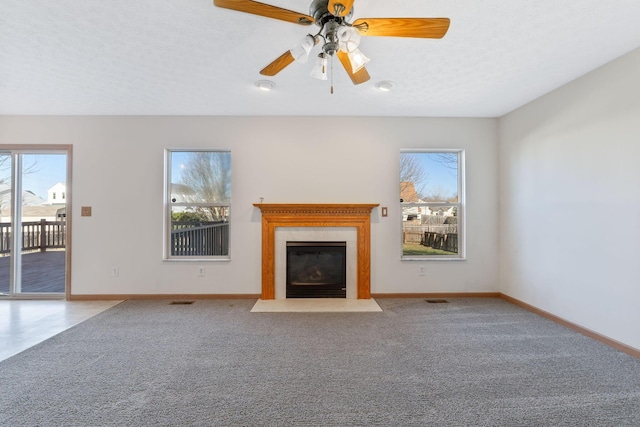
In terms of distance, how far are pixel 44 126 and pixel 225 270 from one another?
3.08 m

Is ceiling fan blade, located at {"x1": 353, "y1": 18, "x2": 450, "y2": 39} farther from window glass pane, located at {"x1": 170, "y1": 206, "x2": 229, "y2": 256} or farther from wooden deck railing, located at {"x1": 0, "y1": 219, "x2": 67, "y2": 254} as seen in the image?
wooden deck railing, located at {"x1": 0, "y1": 219, "x2": 67, "y2": 254}

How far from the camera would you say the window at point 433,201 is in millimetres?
4004

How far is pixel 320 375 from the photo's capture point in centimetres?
201

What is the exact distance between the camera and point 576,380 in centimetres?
196

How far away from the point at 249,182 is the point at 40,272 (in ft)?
11.7

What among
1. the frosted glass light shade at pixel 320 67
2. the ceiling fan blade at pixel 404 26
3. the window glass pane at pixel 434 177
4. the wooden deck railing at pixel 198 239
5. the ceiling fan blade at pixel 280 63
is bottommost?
the wooden deck railing at pixel 198 239

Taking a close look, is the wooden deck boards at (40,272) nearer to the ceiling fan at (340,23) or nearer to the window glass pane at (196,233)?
the window glass pane at (196,233)

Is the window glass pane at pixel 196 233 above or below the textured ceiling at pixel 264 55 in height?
below

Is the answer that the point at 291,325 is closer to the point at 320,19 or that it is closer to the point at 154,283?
the point at 154,283

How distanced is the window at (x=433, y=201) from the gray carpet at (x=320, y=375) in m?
1.19

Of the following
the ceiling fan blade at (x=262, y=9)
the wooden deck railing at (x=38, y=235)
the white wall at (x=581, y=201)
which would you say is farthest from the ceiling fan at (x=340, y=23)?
the wooden deck railing at (x=38, y=235)

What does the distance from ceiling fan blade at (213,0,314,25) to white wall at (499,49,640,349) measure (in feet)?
9.12

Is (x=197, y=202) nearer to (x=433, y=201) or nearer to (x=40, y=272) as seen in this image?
(x=40, y=272)

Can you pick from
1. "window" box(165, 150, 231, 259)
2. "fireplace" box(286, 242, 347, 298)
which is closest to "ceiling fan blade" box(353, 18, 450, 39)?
"fireplace" box(286, 242, 347, 298)
